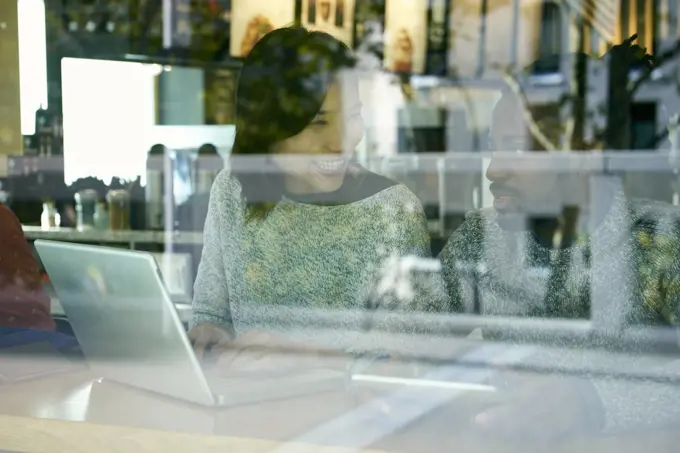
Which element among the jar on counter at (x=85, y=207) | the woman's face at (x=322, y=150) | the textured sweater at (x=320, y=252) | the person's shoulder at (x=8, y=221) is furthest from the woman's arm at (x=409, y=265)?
the jar on counter at (x=85, y=207)

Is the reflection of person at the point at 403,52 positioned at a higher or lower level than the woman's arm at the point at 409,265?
higher

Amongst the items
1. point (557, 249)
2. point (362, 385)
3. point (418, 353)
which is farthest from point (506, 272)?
point (362, 385)

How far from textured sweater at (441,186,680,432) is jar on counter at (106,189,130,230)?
2.51 m

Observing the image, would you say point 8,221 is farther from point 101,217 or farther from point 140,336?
point 101,217

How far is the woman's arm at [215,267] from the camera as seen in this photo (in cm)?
133

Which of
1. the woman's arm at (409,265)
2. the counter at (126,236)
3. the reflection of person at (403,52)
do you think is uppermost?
the reflection of person at (403,52)

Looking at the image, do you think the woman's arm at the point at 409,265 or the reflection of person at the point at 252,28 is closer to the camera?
the woman's arm at the point at 409,265

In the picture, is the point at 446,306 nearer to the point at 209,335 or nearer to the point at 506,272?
the point at 506,272

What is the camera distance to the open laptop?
98 centimetres

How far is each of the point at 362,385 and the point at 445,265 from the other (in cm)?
41

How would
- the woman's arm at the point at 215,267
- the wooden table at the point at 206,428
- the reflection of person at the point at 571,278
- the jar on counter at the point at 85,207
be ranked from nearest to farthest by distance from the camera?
the wooden table at the point at 206,428 < the reflection of person at the point at 571,278 < the woman's arm at the point at 215,267 < the jar on counter at the point at 85,207

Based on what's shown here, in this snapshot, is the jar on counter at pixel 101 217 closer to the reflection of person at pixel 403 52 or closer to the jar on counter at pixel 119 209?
the jar on counter at pixel 119 209

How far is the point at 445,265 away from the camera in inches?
54.9

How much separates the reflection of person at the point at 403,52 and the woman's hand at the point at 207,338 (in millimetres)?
3232
